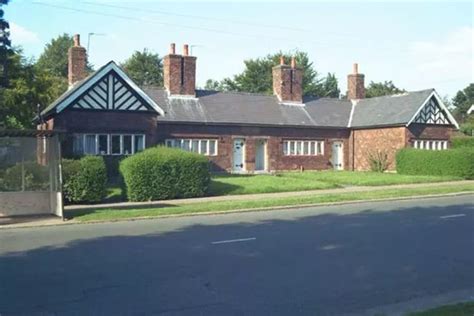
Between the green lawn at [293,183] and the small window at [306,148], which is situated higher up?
the small window at [306,148]

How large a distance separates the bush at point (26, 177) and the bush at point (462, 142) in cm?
3142

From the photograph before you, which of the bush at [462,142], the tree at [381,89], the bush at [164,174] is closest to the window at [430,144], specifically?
the bush at [462,142]

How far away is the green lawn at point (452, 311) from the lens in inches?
238

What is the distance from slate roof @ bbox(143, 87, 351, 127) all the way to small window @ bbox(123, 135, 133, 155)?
13.0 ft

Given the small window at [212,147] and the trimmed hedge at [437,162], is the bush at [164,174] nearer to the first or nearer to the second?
the small window at [212,147]

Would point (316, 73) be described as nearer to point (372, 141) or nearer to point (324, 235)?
point (372, 141)

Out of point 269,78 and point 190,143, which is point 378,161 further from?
point 269,78

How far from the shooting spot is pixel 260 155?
3631 cm

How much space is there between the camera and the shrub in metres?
37.2

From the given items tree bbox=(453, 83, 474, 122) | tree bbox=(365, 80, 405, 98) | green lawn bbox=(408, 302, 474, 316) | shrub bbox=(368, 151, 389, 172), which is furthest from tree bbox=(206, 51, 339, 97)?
green lawn bbox=(408, 302, 474, 316)

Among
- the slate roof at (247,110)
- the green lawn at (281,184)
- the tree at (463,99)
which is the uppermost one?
the tree at (463,99)

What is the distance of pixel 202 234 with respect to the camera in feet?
42.0

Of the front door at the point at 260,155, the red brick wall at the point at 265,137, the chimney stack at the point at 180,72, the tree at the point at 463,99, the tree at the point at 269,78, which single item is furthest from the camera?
the tree at the point at 463,99

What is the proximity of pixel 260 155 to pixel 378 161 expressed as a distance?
7.95m
